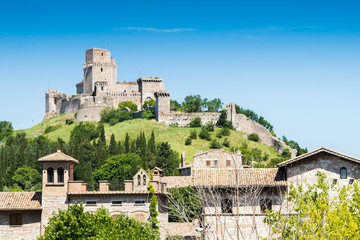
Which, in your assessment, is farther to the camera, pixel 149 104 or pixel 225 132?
pixel 149 104

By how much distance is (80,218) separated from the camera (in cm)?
3278

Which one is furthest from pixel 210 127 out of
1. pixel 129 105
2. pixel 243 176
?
pixel 243 176

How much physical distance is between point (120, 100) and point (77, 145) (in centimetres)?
5274

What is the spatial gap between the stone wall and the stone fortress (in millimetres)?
76000

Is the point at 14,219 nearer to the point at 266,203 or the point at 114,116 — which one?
the point at 266,203

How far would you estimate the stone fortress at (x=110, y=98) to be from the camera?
11844cm

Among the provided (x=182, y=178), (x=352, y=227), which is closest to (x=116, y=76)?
(x=182, y=178)

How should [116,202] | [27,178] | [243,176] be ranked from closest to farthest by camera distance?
1. [243,176]
2. [116,202]
3. [27,178]

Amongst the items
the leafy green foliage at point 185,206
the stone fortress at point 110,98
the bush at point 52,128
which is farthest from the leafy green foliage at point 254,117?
the leafy green foliage at point 185,206

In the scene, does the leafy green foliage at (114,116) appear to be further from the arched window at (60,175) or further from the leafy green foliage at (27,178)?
the arched window at (60,175)

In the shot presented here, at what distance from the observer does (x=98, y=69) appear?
142 meters

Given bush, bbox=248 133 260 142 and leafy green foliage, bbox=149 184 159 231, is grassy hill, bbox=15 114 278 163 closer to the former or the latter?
bush, bbox=248 133 260 142

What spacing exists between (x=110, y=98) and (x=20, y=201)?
9368cm

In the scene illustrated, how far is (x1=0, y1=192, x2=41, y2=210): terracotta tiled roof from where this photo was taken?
135 feet
